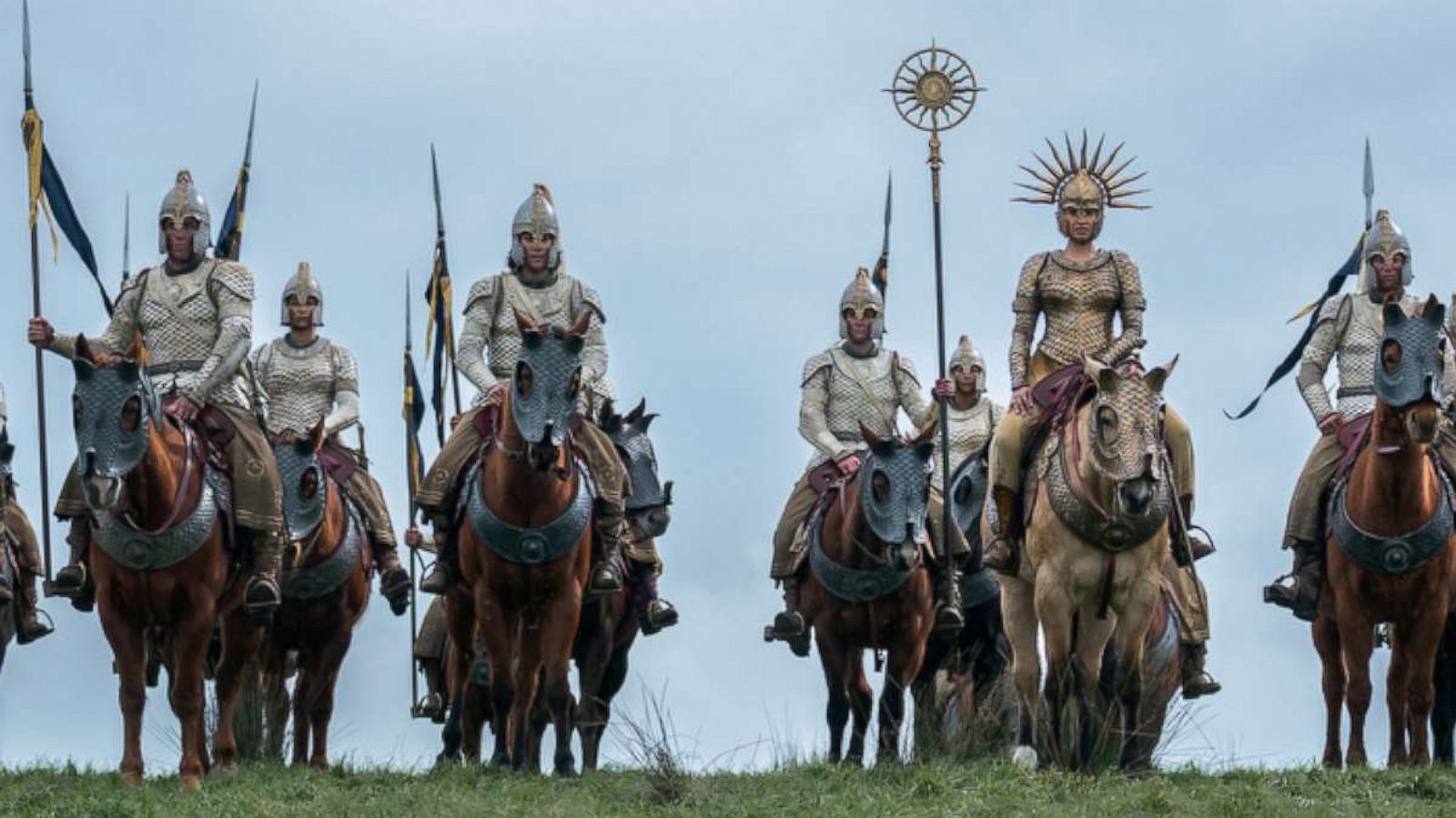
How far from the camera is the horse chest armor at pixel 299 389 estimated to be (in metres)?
30.9

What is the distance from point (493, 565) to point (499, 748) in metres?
1.26

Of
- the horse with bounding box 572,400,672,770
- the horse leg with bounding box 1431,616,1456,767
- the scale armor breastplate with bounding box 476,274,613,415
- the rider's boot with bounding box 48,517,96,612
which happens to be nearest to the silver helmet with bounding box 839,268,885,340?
the horse with bounding box 572,400,672,770

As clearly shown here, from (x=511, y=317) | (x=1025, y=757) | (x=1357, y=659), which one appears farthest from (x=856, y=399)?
(x=1025, y=757)

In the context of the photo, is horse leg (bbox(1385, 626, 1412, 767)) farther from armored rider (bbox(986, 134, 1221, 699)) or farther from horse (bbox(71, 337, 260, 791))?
horse (bbox(71, 337, 260, 791))

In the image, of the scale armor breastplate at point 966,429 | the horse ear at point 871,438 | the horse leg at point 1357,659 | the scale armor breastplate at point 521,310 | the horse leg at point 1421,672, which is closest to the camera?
the horse leg at point 1421,672

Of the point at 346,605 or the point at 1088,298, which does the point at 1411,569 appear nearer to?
the point at 1088,298

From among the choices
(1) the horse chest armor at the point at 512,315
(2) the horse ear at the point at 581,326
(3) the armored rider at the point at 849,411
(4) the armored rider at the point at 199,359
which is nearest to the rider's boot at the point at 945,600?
(3) the armored rider at the point at 849,411

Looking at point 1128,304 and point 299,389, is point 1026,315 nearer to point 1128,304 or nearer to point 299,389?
point 1128,304

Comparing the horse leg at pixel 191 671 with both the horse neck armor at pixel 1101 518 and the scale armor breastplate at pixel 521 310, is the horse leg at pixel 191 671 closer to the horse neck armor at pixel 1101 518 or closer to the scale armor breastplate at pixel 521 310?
the scale armor breastplate at pixel 521 310

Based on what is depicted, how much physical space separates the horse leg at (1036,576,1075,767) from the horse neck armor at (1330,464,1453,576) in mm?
3085

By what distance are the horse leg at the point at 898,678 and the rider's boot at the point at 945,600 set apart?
294mm

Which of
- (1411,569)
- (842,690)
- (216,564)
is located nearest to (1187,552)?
(1411,569)

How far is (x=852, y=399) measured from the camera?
30.9 meters

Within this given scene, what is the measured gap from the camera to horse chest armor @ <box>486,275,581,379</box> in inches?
1112
